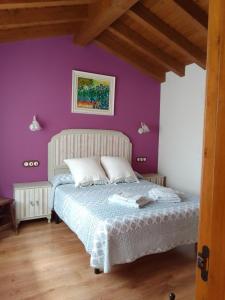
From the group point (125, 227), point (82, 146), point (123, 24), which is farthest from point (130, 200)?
point (123, 24)

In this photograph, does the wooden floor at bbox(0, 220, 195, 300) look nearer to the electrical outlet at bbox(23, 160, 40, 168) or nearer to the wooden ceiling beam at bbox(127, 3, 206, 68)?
the electrical outlet at bbox(23, 160, 40, 168)

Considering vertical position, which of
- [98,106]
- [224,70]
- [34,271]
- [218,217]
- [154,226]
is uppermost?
[98,106]

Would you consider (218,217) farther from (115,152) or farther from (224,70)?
(115,152)

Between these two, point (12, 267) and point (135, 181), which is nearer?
point (12, 267)

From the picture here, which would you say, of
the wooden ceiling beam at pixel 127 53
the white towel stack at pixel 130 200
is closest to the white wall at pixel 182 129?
the wooden ceiling beam at pixel 127 53

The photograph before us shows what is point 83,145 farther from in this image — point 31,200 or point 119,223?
point 119,223

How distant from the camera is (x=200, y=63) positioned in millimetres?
3590

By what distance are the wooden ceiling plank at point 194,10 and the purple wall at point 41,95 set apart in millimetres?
1658

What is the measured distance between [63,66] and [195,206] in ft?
9.16

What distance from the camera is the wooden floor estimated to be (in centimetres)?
205

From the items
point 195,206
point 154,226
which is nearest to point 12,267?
point 154,226

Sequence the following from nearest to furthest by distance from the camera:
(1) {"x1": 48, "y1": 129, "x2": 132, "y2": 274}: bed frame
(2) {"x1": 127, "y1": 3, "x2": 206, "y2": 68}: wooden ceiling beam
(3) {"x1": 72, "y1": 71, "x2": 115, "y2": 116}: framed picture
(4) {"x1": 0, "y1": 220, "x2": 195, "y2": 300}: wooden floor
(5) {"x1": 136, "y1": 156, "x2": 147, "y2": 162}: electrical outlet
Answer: (4) {"x1": 0, "y1": 220, "x2": 195, "y2": 300}: wooden floor
(2) {"x1": 127, "y1": 3, "x2": 206, "y2": 68}: wooden ceiling beam
(1) {"x1": 48, "y1": 129, "x2": 132, "y2": 274}: bed frame
(3) {"x1": 72, "y1": 71, "x2": 115, "y2": 116}: framed picture
(5) {"x1": 136, "y1": 156, "x2": 147, "y2": 162}: electrical outlet

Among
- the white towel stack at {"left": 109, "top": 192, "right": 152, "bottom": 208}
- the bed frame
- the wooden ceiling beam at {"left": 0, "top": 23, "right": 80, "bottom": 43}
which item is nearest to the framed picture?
the bed frame

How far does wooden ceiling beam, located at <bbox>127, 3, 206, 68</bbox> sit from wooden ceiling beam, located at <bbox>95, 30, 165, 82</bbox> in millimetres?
802
